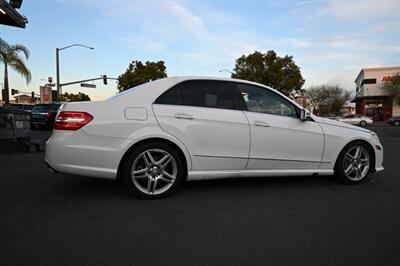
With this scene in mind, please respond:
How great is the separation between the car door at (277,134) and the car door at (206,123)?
163 mm

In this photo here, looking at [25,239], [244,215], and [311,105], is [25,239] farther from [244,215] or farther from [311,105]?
[311,105]

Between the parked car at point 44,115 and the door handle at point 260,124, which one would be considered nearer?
the door handle at point 260,124

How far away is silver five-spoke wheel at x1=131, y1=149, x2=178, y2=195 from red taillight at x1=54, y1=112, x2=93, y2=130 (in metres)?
0.76

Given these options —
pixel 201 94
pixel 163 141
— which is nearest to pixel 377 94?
pixel 201 94

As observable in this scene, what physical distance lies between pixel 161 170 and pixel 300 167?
2.02m

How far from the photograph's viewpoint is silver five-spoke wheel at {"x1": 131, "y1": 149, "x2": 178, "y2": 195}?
378cm

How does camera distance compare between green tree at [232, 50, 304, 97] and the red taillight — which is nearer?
the red taillight

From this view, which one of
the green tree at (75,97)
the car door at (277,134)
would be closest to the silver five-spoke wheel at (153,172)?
the car door at (277,134)

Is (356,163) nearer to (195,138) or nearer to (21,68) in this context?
→ (195,138)

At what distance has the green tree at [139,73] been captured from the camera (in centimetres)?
4741

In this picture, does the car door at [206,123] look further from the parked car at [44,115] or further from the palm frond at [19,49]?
the palm frond at [19,49]

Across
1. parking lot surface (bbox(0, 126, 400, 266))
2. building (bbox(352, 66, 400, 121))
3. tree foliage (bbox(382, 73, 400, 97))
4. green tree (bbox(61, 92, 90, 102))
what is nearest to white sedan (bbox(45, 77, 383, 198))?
parking lot surface (bbox(0, 126, 400, 266))

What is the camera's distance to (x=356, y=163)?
4695 millimetres

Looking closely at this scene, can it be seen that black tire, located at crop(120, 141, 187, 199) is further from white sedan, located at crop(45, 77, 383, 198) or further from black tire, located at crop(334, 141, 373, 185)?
black tire, located at crop(334, 141, 373, 185)
